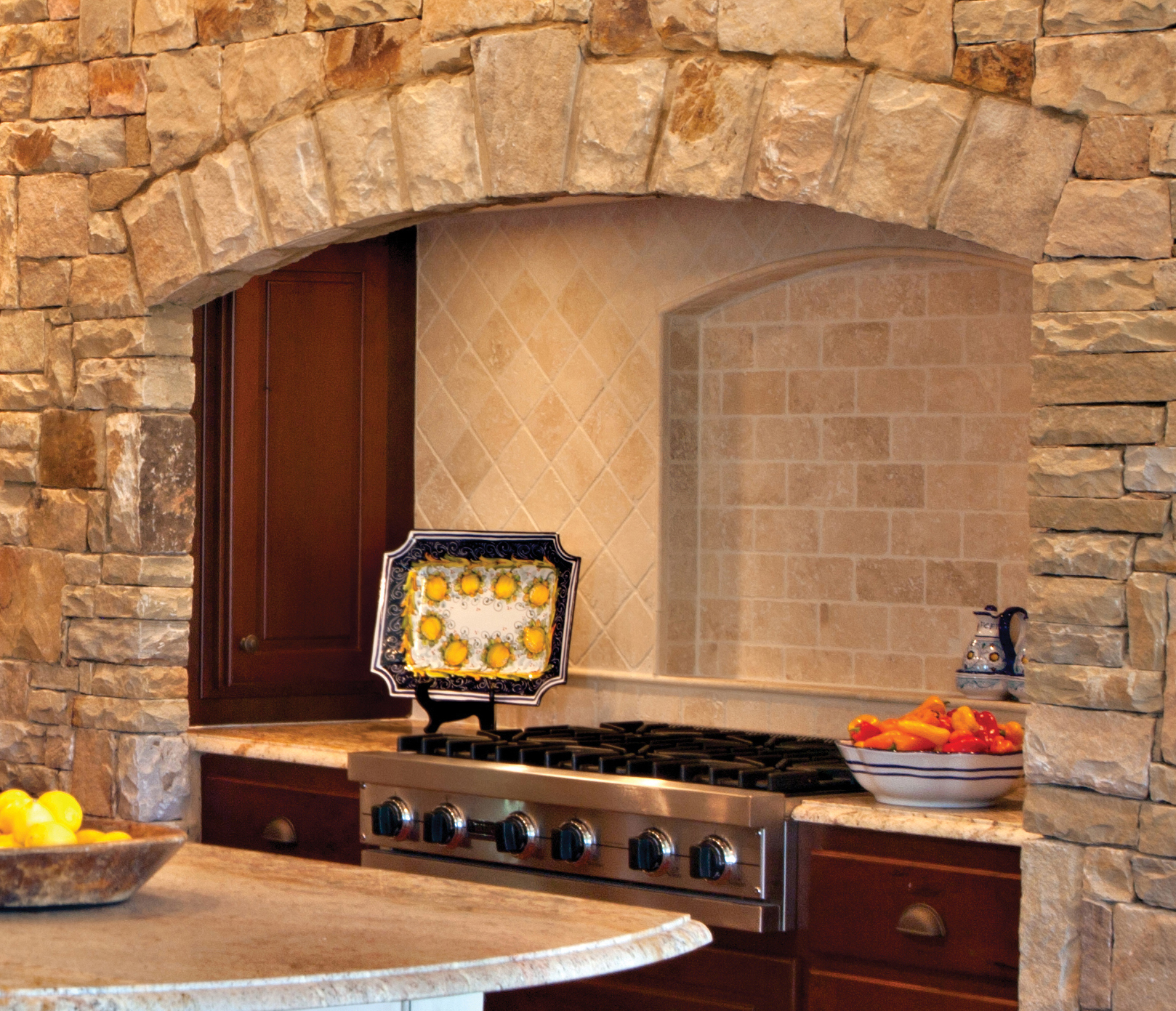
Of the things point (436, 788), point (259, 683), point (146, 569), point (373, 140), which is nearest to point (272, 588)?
point (259, 683)

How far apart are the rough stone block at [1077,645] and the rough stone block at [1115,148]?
0.76 meters

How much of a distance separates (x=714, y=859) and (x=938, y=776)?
0.48m

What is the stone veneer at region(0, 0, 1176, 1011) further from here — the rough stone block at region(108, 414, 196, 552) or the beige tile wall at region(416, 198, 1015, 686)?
the beige tile wall at region(416, 198, 1015, 686)

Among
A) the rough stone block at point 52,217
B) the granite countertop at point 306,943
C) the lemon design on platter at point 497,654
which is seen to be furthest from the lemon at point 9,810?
the lemon design on platter at point 497,654

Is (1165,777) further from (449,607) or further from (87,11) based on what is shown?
(87,11)

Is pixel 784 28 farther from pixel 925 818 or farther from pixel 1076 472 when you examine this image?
pixel 925 818

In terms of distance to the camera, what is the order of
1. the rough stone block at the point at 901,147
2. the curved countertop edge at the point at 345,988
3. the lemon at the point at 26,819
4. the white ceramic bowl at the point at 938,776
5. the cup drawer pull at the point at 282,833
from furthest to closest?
1. the cup drawer pull at the point at 282,833
2. the white ceramic bowl at the point at 938,776
3. the rough stone block at the point at 901,147
4. the lemon at the point at 26,819
5. the curved countertop edge at the point at 345,988

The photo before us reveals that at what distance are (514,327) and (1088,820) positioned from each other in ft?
7.81

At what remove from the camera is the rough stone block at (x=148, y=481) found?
155 inches

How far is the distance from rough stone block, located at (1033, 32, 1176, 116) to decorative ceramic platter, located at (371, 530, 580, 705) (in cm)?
190

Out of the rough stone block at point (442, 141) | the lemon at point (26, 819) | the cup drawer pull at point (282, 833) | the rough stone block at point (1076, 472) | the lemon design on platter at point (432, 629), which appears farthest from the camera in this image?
the lemon design on platter at point (432, 629)

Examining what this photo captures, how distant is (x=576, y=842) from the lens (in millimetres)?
3555

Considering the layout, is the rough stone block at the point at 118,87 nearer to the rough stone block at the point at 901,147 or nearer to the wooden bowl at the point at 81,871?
the rough stone block at the point at 901,147

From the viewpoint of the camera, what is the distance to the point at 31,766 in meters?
4.15
